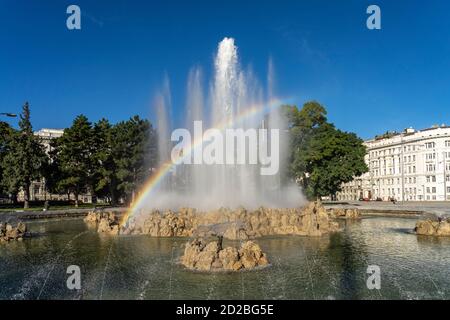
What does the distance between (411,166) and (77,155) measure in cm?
9126

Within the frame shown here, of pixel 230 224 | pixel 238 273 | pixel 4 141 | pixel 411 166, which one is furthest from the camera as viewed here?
pixel 411 166

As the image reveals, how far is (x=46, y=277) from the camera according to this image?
2428 cm

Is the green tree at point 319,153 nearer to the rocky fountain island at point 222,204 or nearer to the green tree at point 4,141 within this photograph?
the rocky fountain island at point 222,204

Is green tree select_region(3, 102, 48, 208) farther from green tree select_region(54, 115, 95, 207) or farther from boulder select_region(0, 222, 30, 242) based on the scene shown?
boulder select_region(0, 222, 30, 242)

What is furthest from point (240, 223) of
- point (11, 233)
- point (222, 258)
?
point (11, 233)

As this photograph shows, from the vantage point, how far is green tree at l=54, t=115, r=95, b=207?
290 feet

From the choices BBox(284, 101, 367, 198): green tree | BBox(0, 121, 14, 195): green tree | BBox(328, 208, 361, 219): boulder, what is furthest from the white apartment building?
BBox(0, 121, 14, 195): green tree

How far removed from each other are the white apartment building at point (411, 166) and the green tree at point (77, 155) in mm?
75933

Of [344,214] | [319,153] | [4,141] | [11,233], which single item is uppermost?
[4,141]

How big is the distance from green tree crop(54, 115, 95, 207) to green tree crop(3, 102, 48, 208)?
4.85 m

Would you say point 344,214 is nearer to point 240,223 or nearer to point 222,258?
point 240,223

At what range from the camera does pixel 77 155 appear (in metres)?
90.0
